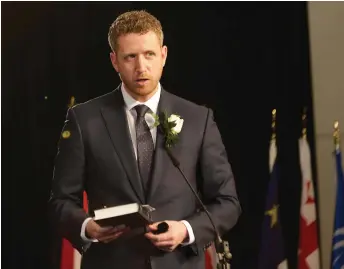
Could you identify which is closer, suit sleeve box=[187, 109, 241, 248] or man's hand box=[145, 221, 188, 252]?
man's hand box=[145, 221, 188, 252]

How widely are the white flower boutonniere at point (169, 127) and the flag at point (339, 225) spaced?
111 centimetres

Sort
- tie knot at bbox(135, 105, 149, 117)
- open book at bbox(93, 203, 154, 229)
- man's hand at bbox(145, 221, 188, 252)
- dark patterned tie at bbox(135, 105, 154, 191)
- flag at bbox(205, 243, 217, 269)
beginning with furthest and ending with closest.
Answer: flag at bbox(205, 243, 217, 269), tie knot at bbox(135, 105, 149, 117), dark patterned tie at bbox(135, 105, 154, 191), man's hand at bbox(145, 221, 188, 252), open book at bbox(93, 203, 154, 229)

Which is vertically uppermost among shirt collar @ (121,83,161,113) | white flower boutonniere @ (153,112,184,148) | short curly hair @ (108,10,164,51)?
short curly hair @ (108,10,164,51)

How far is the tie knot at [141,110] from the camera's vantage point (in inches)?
90.2

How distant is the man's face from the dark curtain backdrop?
1.10 feet

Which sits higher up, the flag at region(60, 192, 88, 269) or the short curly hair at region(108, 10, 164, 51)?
the short curly hair at region(108, 10, 164, 51)

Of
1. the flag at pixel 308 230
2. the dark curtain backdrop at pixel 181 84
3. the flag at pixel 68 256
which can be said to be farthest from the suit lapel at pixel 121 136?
the flag at pixel 308 230

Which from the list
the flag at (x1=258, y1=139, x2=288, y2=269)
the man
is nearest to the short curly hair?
the man

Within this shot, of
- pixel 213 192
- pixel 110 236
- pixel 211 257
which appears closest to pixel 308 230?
pixel 211 257

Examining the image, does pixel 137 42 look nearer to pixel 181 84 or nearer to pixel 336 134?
pixel 181 84

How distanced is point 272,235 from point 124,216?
1.32 m

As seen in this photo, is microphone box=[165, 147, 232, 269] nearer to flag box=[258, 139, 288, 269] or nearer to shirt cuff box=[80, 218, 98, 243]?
shirt cuff box=[80, 218, 98, 243]

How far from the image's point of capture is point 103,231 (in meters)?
1.97

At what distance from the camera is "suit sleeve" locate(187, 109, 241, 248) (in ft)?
6.89
